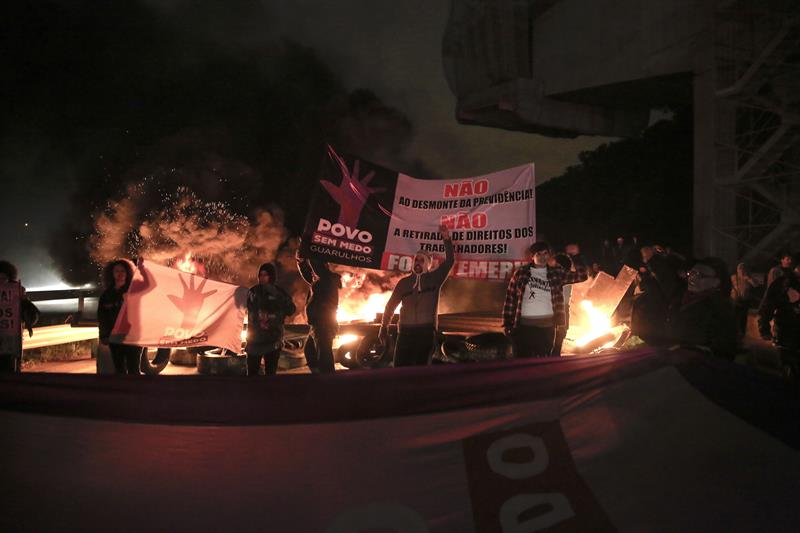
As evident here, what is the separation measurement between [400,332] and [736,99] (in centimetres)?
1549

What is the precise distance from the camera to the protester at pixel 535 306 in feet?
19.8

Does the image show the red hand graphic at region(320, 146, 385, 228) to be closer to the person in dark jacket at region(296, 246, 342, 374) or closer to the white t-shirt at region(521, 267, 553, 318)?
the person in dark jacket at region(296, 246, 342, 374)

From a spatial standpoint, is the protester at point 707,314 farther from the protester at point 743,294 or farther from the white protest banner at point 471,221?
the protester at point 743,294

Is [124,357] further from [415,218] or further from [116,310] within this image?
[415,218]

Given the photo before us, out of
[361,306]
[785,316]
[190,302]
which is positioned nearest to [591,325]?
[785,316]

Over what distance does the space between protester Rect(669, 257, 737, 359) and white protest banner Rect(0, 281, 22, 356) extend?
5.88 metres

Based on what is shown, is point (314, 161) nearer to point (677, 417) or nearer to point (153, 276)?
point (153, 276)

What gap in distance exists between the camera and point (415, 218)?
7.57m

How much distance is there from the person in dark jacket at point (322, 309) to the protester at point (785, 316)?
450 cm

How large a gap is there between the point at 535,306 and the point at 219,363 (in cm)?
421

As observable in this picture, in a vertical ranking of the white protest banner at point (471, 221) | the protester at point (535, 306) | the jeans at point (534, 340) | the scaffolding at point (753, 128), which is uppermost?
the scaffolding at point (753, 128)

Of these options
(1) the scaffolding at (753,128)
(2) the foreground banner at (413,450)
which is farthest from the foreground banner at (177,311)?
(1) the scaffolding at (753,128)

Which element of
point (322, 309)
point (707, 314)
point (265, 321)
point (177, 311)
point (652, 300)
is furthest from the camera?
point (322, 309)

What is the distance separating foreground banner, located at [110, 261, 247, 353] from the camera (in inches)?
230
